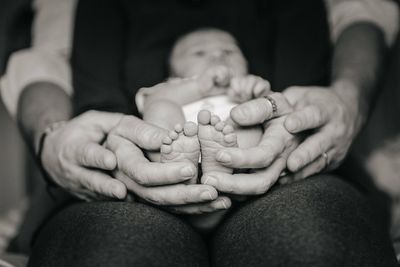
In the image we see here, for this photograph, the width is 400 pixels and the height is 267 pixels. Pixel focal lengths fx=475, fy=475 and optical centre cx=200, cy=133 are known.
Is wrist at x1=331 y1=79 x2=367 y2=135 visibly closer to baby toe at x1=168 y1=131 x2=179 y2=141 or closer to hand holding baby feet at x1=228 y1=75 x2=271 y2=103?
hand holding baby feet at x1=228 y1=75 x2=271 y2=103

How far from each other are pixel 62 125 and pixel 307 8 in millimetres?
516

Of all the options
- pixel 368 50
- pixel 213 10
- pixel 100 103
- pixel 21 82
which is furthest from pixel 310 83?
pixel 21 82

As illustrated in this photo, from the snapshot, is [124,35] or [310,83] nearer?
[310,83]

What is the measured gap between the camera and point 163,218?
0.57 m

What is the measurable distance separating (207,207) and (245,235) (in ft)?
0.19

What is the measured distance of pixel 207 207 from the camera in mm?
569

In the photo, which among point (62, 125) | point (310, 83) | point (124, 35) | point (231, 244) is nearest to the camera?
point (231, 244)

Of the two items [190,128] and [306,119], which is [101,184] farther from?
[306,119]

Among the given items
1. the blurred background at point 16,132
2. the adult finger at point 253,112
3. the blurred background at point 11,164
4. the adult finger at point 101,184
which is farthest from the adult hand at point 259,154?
the blurred background at point 11,164

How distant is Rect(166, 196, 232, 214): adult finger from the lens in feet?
1.84

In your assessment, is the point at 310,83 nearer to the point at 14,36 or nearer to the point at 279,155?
the point at 279,155

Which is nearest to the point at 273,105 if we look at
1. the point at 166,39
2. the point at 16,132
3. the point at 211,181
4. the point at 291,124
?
the point at 291,124

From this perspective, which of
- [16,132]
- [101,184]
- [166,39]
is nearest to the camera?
[101,184]

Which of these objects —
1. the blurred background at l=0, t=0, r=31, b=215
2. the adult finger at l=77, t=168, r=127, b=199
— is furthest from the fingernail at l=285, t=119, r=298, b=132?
the blurred background at l=0, t=0, r=31, b=215
